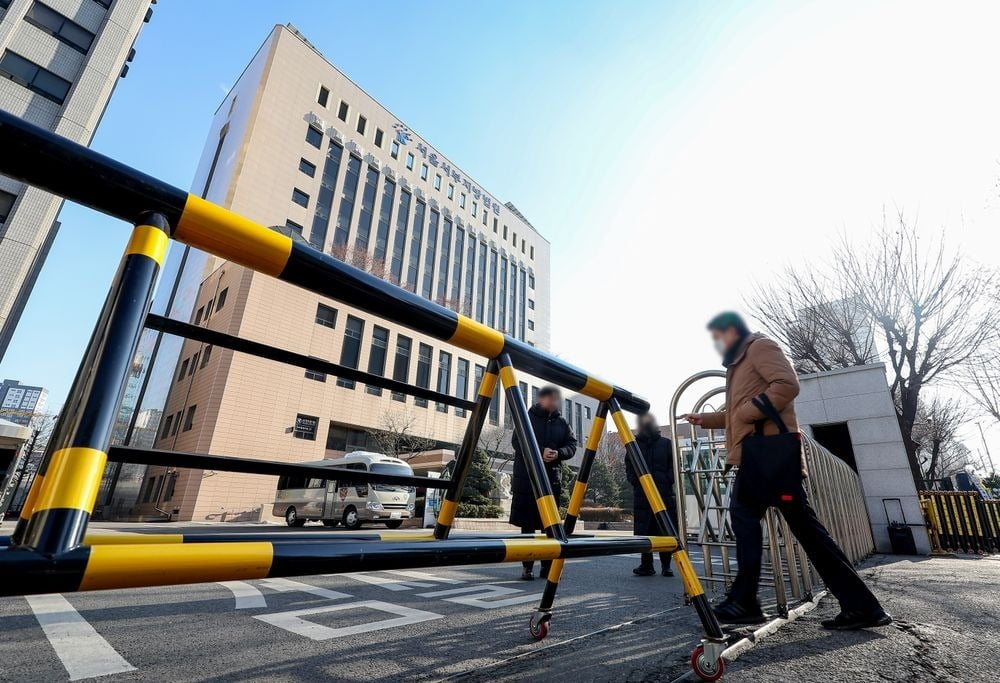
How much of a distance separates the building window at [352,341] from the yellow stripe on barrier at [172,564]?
25.1 m

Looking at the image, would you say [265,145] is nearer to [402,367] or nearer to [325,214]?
[325,214]

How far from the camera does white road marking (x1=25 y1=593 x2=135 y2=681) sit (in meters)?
1.78

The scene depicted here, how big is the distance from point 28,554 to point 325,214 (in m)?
31.5

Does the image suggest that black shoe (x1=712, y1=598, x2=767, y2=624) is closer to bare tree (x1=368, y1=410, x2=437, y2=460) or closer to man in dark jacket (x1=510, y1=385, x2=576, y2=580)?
man in dark jacket (x1=510, y1=385, x2=576, y2=580)

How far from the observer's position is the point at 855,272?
12.6 m

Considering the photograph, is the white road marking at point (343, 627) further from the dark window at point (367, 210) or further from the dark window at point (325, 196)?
the dark window at point (367, 210)

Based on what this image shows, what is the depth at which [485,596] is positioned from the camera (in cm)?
337

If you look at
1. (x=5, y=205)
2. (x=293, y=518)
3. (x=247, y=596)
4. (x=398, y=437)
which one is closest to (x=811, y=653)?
(x=247, y=596)

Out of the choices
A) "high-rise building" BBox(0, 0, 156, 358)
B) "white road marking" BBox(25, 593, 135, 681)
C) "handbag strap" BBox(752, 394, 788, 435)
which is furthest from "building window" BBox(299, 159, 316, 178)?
"handbag strap" BBox(752, 394, 788, 435)

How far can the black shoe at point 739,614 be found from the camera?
2.37 metres

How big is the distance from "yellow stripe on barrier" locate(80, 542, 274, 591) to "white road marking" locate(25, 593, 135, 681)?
137 cm

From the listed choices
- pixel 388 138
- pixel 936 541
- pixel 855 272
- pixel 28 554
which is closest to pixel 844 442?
pixel 936 541

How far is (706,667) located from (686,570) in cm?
30

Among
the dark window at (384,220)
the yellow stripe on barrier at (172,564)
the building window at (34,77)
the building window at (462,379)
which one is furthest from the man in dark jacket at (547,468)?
the dark window at (384,220)
